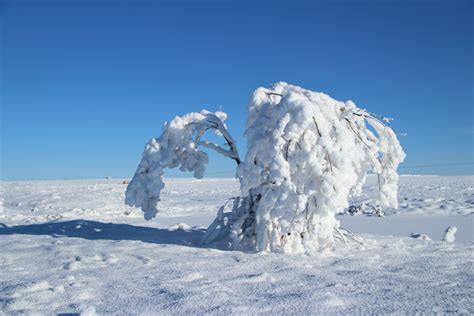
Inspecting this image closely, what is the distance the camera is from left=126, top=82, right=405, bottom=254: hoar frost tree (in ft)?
21.7

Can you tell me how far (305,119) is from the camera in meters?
6.44

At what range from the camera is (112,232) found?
9.86 metres

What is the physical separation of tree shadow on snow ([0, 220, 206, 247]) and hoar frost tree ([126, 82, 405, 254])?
0.66 meters

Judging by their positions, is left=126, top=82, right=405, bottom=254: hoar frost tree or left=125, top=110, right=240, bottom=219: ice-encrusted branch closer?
left=126, top=82, right=405, bottom=254: hoar frost tree

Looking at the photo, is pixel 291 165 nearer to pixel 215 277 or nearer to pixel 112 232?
pixel 215 277

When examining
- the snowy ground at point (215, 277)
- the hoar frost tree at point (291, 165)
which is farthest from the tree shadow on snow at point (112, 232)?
the hoar frost tree at point (291, 165)

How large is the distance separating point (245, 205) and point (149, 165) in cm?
194

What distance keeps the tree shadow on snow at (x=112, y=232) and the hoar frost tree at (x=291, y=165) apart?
0.66 meters

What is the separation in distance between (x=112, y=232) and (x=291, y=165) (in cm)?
496

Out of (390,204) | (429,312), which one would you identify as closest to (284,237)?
(390,204)

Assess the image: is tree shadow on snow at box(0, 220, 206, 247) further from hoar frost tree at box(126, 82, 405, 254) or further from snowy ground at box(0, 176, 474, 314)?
hoar frost tree at box(126, 82, 405, 254)

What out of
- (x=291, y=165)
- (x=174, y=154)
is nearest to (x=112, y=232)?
(x=174, y=154)

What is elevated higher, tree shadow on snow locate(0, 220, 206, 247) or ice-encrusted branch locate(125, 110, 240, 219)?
ice-encrusted branch locate(125, 110, 240, 219)

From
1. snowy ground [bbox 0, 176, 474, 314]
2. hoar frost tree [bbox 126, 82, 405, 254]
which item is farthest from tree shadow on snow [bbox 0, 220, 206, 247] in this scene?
hoar frost tree [bbox 126, 82, 405, 254]
